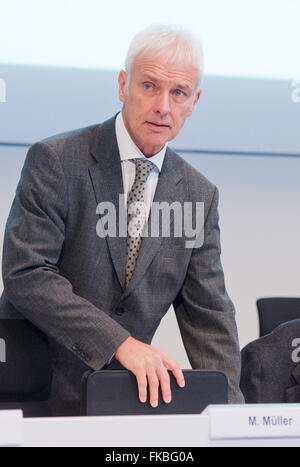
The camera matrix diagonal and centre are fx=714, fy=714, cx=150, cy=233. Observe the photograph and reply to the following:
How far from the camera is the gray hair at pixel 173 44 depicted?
1462 mm

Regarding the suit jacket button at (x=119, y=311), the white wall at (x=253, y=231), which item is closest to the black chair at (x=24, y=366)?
the suit jacket button at (x=119, y=311)

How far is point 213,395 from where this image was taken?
3.45 ft

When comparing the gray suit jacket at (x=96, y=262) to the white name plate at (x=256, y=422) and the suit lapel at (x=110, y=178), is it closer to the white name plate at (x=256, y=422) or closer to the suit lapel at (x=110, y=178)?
the suit lapel at (x=110, y=178)

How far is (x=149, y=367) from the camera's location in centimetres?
109

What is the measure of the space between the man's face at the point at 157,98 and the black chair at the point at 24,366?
0.49 meters

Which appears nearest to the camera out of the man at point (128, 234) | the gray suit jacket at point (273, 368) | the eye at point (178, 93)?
the man at point (128, 234)

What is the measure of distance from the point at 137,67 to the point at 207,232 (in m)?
0.39

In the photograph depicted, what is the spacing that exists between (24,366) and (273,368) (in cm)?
61

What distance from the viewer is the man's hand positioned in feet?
3.27

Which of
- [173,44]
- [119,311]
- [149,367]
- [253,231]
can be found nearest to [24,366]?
[119,311]

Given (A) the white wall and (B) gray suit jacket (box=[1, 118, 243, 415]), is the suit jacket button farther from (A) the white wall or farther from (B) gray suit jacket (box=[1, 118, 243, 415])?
(A) the white wall

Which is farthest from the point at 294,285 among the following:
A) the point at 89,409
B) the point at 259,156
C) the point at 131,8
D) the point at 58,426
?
the point at 58,426

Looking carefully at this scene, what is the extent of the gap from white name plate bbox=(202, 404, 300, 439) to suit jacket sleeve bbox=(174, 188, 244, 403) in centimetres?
68

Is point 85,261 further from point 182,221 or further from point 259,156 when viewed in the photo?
point 259,156
